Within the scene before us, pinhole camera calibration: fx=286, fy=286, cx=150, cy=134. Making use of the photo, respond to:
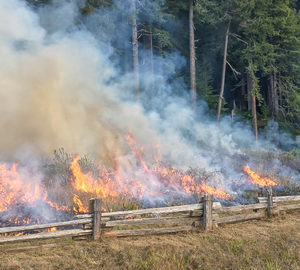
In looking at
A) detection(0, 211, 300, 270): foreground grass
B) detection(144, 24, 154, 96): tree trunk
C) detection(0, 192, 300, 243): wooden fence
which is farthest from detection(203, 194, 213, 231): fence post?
detection(144, 24, 154, 96): tree trunk

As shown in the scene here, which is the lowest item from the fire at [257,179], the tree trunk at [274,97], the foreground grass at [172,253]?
the foreground grass at [172,253]

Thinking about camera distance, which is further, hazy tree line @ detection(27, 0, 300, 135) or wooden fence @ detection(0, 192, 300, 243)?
hazy tree line @ detection(27, 0, 300, 135)

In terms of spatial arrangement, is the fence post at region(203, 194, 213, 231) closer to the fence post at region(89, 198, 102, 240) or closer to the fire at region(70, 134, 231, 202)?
the fence post at region(89, 198, 102, 240)

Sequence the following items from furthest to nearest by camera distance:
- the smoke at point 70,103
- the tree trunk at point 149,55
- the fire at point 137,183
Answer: the tree trunk at point 149,55
the smoke at point 70,103
the fire at point 137,183

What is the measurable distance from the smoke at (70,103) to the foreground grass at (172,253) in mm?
4906

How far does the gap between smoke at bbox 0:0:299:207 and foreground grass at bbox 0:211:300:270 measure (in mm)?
4906

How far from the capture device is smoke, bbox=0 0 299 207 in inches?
460

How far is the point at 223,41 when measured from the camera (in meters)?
23.2

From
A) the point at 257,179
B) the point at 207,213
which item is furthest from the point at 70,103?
the point at 257,179

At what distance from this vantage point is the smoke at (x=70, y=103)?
11.7 metres

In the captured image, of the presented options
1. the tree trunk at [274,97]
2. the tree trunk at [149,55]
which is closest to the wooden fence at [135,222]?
the tree trunk at [149,55]

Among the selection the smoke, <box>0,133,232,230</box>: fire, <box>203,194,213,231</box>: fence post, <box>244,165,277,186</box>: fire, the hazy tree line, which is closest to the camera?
<box>203,194,213,231</box>: fence post

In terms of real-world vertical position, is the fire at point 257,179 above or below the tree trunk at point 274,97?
below

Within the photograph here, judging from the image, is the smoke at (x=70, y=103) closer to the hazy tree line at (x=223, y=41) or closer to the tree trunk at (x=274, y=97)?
the hazy tree line at (x=223, y=41)
